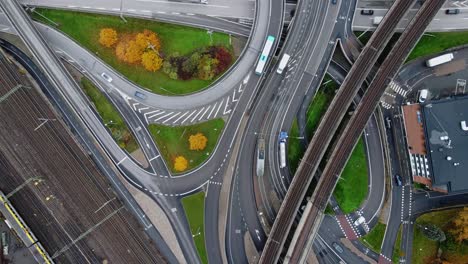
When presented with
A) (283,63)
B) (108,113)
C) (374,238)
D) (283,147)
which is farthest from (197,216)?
(374,238)

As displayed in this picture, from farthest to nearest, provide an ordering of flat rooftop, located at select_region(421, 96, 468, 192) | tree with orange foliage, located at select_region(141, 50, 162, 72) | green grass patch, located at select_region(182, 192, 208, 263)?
1. green grass patch, located at select_region(182, 192, 208, 263)
2. tree with orange foliage, located at select_region(141, 50, 162, 72)
3. flat rooftop, located at select_region(421, 96, 468, 192)

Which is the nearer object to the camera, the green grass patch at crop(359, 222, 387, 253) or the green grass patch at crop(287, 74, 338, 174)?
the green grass patch at crop(287, 74, 338, 174)

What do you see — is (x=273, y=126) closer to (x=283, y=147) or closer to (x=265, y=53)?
(x=283, y=147)

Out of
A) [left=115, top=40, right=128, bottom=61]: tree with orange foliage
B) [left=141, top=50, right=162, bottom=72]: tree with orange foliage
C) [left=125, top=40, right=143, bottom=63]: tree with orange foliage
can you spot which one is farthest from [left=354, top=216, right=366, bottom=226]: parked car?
[left=115, top=40, right=128, bottom=61]: tree with orange foliage

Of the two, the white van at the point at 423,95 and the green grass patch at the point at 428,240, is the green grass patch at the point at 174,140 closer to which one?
the white van at the point at 423,95

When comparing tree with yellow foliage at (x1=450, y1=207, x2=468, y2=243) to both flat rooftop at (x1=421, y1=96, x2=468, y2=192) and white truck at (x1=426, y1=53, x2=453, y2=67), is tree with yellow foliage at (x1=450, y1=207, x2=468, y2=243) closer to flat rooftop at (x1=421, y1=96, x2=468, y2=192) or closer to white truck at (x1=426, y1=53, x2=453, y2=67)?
flat rooftop at (x1=421, y1=96, x2=468, y2=192)

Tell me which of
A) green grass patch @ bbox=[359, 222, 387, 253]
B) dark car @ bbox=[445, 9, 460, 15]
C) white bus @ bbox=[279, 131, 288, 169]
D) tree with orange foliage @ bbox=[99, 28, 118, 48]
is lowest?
green grass patch @ bbox=[359, 222, 387, 253]

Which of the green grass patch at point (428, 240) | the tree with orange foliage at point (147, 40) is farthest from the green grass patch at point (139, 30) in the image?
the green grass patch at point (428, 240)
